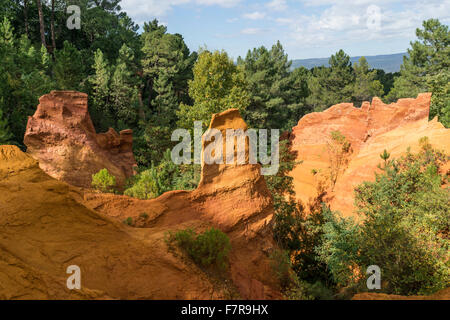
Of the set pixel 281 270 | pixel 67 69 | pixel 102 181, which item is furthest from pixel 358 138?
pixel 67 69

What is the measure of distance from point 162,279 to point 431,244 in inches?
422

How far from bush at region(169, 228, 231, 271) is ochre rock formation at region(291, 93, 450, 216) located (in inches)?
565

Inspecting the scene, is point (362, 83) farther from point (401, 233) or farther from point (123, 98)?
point (401, 233)

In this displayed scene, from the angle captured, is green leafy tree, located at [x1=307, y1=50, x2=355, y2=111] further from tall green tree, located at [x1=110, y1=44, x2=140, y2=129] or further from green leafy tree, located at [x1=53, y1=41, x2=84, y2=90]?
green leafy tree, located at [x1=53, y1=41, x2=84, y2=90]

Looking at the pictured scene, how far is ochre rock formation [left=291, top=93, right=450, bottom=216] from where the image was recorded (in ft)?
69.2

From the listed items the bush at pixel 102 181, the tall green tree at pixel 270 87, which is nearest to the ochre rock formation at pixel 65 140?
the bush at pixel 102 181

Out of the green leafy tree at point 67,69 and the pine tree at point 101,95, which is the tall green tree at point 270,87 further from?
the green leafy tree at point 67,69

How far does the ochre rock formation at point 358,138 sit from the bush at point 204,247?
47.1 ft

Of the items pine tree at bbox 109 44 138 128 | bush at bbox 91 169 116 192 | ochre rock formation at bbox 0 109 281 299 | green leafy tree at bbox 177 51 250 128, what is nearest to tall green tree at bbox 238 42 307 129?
green leafy tree at bbox 177 51 250 128

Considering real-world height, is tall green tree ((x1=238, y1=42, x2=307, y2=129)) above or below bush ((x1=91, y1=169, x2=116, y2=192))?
above

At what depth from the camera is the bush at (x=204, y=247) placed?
8.94 m

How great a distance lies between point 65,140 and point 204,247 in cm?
1445
